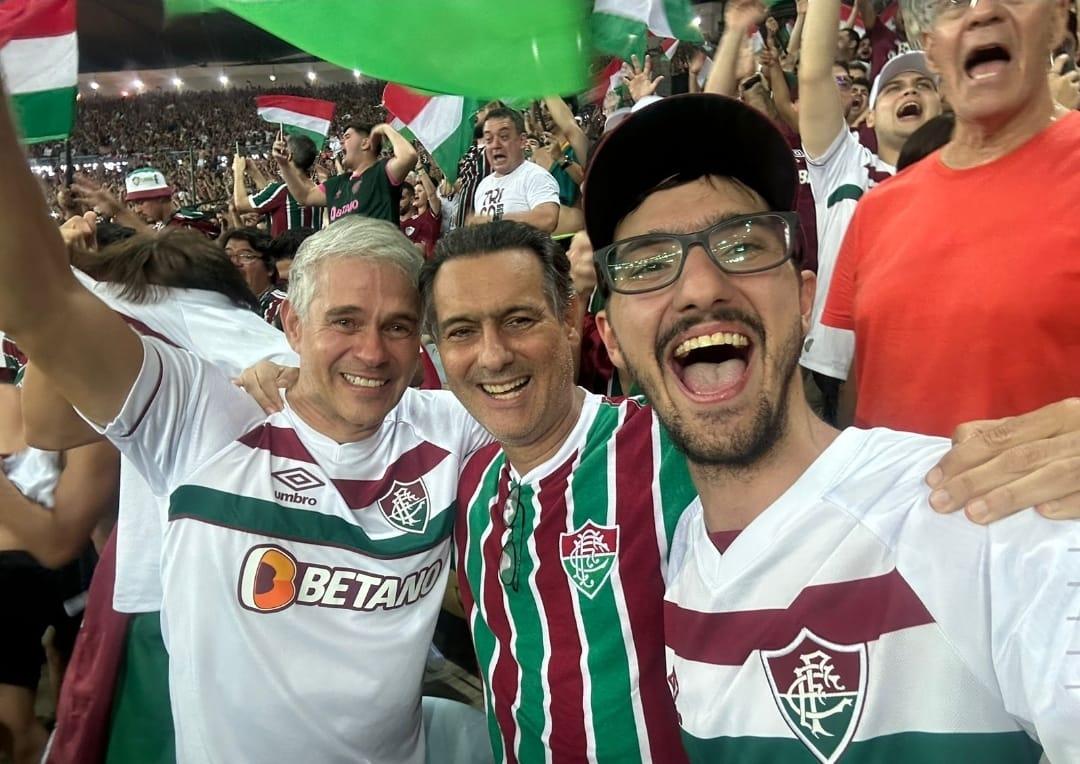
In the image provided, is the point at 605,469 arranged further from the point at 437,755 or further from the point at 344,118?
the point at 344,118

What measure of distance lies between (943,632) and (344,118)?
101 feet

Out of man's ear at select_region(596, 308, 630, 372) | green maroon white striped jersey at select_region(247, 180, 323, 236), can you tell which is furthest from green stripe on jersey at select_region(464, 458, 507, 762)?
green maroon white striped jersey at select_region(247, 180, 323, 236)

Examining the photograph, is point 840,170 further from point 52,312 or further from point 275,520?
point 52,312

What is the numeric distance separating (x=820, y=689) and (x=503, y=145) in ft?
15.3

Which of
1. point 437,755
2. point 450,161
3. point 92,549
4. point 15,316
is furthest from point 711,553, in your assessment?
point 450,161

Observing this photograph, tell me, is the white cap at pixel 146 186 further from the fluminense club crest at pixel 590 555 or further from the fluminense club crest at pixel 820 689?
the fluminense club crest at pixel 820 689

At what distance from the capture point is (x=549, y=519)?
5.20 feet

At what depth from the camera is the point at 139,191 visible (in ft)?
19.7

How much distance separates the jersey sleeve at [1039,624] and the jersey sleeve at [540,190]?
4266mm

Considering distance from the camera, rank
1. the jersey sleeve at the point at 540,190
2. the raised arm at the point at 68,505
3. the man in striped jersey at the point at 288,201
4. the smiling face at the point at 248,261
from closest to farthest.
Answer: the raised arm at the point at 68,505 < the jersey sleeve at the point at 540,190 < the smiling face at the point at 248,261 < the man in striped jersey at the point at 288,201

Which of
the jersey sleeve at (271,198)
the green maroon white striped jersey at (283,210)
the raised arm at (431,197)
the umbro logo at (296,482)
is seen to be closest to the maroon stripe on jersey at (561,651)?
the umbro logo at (296,482)

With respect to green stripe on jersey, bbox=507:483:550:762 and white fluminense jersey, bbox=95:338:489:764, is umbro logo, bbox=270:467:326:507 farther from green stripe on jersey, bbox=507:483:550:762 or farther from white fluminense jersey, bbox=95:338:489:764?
green stripe on jersey, bbox=507:483:550:762

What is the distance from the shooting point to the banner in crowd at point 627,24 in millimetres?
2906

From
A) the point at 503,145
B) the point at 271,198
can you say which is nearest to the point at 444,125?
the point at 503,145
